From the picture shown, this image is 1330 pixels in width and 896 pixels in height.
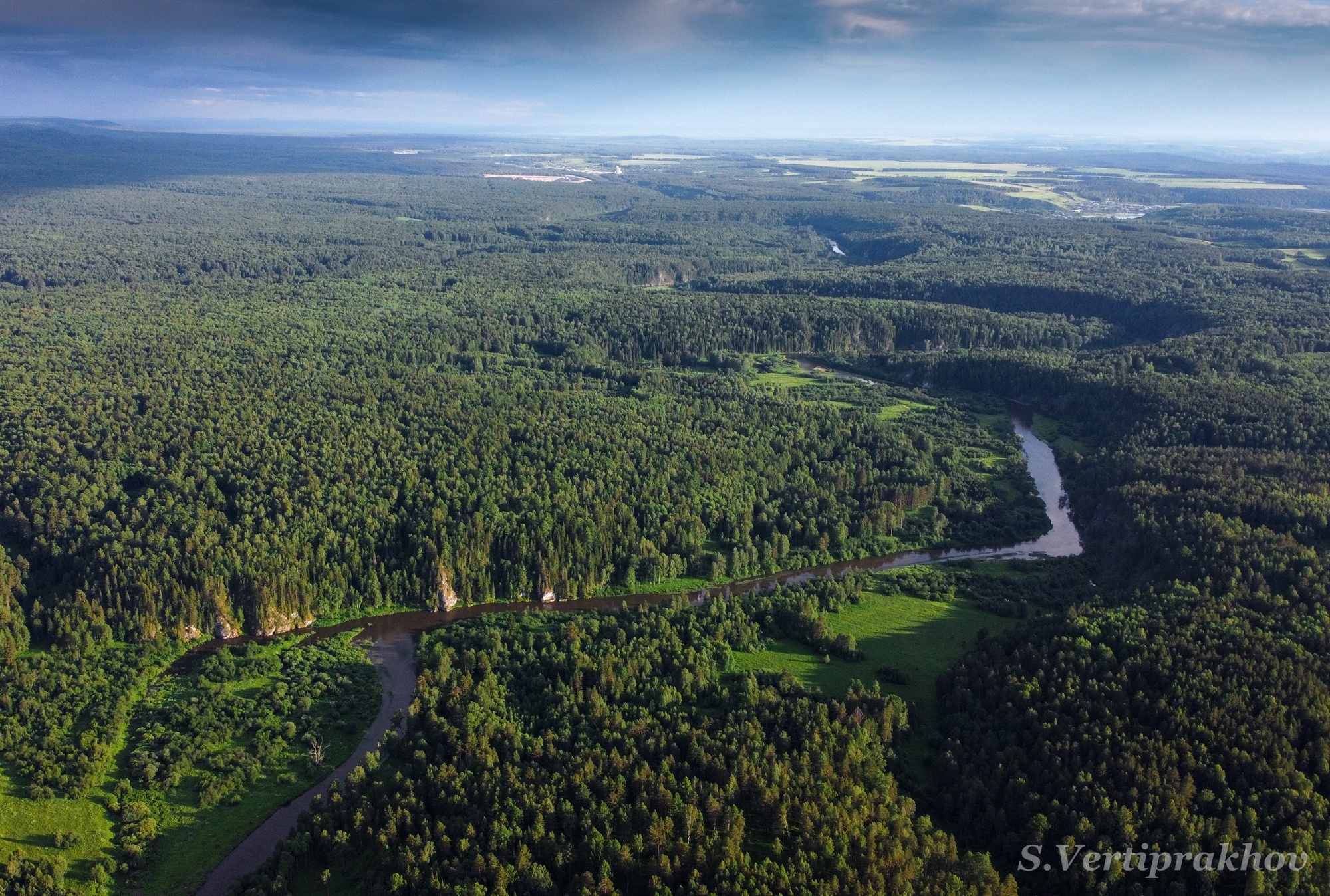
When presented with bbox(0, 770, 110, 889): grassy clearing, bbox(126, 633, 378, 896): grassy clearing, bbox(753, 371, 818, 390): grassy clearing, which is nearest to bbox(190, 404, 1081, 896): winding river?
bbox(126, 633, 378, 896): grassy clearing

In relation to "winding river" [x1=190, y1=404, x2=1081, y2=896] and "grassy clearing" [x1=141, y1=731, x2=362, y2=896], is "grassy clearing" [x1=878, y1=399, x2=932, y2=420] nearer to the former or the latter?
"winding river" [x1=190, y1=404, x2=1081, y2=896]

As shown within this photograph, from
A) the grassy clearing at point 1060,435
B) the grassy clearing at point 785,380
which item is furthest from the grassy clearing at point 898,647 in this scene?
the grassy clearing at point 785,380

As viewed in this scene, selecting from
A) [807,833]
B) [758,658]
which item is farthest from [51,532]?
[807,833]

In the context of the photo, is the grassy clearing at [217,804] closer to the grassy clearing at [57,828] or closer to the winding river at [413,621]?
the winding river at [413,621]

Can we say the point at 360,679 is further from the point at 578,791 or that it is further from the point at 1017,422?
the point at 1017,422

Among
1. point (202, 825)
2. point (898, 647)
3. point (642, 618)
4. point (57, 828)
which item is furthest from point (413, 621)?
point (898, 647)

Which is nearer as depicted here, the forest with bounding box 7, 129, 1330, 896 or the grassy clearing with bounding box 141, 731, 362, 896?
the forest with bounding box 7, 129, 1330, 896
